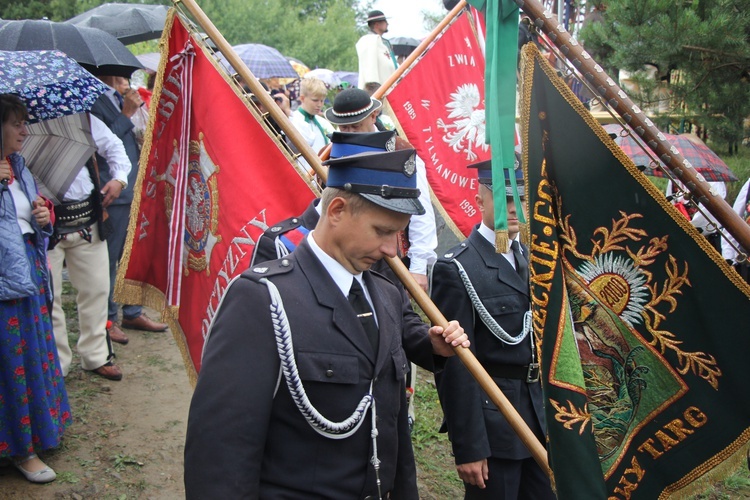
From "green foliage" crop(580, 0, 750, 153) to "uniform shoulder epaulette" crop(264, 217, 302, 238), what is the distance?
2315mm

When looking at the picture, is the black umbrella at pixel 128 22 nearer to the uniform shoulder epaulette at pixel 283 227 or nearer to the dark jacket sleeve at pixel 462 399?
the uniform shoulder epaulette at pixel 283 227

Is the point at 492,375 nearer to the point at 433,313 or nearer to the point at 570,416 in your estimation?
the point at 433,313

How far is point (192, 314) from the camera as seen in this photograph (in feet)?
12.2


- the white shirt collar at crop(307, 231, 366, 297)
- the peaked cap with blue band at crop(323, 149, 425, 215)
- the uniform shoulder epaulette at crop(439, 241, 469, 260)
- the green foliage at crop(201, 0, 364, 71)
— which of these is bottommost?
the green foliage at crop(201, 0, 364, 71)

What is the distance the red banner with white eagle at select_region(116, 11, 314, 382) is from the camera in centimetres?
356

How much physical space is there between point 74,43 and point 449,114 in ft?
9.84

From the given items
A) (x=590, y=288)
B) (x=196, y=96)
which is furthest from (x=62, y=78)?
(x=590, y=288)

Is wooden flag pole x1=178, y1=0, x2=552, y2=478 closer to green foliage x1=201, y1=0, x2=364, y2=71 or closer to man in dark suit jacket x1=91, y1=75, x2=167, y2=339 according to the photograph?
man in dark suit jacket x1=91, y1=75, x2=167, y2=339

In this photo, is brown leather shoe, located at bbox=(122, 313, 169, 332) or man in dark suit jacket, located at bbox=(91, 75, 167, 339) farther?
brown leather shoe, located at bbox=(122, 313, 169, 332)

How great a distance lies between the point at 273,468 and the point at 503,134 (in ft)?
4.13

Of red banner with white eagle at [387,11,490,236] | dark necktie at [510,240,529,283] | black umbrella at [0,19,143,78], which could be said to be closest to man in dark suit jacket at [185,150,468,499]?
dark necktie at [510,240,529,283]

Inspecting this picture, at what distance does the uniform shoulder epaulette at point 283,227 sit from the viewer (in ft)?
10.8

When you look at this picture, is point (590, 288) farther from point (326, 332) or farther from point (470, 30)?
point (470, 30)

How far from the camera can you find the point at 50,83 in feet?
13.5
